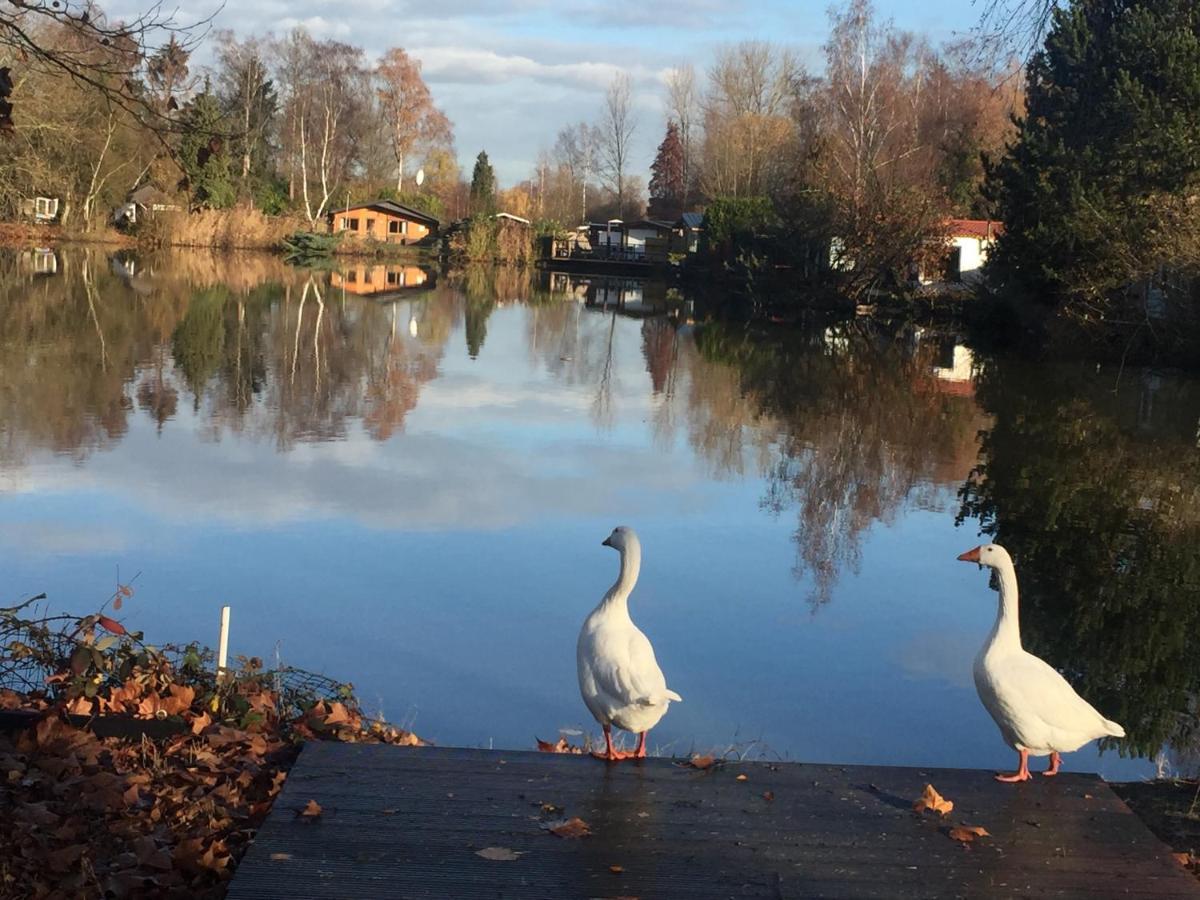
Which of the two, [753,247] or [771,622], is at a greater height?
[753,247]

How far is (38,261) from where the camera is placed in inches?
1895

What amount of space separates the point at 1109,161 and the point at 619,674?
2548 cm

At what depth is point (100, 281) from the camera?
4022 centimetres

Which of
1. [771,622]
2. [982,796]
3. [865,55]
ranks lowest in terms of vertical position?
[771,622]

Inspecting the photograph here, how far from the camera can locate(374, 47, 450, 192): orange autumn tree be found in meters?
83.8

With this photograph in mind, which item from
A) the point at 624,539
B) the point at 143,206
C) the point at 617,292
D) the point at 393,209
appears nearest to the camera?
the point at 624,539

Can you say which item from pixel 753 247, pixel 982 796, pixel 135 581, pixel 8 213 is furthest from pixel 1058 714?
pixel 8 213

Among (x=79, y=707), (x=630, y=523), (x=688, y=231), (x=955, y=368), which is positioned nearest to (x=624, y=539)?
(x=79, y=707)

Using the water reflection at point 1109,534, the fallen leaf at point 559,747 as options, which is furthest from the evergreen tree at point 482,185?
the fallen leaf at point 559,747

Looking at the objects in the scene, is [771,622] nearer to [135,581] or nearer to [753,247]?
[135,581]

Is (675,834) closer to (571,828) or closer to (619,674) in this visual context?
(571,828)

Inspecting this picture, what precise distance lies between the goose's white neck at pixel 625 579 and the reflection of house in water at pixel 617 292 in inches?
1445

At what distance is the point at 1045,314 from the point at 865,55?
722 inches

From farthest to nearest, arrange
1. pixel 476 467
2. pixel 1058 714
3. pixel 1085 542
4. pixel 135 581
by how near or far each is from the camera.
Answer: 1. pixel 476 467
2. pixel 1085 542
3. pixel 135 581
4. pixel 1058 714
